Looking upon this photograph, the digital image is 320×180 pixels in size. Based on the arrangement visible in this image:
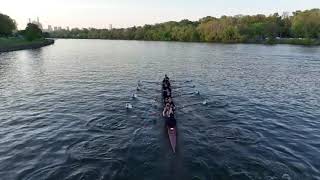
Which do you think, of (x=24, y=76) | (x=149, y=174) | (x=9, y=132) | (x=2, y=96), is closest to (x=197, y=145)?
(x=149, y=174)

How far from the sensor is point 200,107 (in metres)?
43.2

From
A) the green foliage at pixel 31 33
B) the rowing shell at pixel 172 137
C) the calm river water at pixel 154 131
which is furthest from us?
the green foliage at pixel 31 33

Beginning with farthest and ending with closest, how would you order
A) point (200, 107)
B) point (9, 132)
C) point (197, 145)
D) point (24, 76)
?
1. point (24, 76)
2. point (200, 107)
3. point (9, 132)
4. point (197, 145)

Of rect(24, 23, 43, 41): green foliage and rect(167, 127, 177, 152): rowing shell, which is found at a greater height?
rect(24, 23, 43, 41): green foliage

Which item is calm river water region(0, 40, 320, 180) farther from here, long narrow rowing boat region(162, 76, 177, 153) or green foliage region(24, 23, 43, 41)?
green foliage region(24, 23, 43, 41)

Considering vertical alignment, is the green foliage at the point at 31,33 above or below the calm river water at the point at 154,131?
above

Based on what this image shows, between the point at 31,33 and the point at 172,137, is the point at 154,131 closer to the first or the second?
the point at 172,137

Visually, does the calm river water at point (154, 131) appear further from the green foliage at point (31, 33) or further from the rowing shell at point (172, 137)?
the green foliage at point (31, 33)

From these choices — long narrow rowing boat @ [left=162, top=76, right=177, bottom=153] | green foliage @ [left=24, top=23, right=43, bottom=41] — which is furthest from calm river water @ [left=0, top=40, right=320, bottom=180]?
green foliage @ [left=24, top=23, right=43, bottom=41]

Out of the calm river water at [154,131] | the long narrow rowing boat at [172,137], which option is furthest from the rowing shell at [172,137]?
the calm river water at [154,131]

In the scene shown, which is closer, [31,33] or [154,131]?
[154,131]

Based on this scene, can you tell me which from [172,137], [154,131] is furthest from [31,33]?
[172,137]

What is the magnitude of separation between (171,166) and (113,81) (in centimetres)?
4166

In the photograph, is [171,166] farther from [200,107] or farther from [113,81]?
[113,81]
